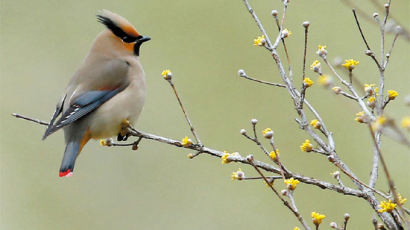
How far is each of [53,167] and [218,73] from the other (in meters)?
1.57

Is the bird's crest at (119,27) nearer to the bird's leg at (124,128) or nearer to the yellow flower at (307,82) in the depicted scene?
the bird's leg at (124,128)

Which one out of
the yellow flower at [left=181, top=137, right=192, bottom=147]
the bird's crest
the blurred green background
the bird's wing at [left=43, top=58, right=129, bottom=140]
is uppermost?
the yellow flower at [left=181, top=137, right=192, bottom=147]

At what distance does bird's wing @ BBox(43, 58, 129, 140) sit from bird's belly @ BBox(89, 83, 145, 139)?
0.12 ft

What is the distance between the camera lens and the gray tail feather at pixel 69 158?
3.48 m

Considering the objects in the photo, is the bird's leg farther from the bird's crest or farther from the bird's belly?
the bird's crest

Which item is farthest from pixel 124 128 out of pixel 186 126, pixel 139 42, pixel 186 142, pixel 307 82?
pixel 186 126

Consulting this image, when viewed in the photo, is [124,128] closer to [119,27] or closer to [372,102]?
[119,27]

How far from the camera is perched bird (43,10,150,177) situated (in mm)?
3570

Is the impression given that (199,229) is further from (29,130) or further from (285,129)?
(29,130)

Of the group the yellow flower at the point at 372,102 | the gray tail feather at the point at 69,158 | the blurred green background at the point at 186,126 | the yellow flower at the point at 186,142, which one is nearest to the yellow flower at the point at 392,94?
the yellow flower at the point at 372,102

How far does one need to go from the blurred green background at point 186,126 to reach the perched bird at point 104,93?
2.13m

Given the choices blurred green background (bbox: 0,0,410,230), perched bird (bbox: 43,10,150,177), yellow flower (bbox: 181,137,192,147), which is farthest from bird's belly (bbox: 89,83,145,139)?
blurred green background (bbox: 0,0,410,230)

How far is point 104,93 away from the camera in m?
3.69

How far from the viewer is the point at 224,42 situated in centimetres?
696
